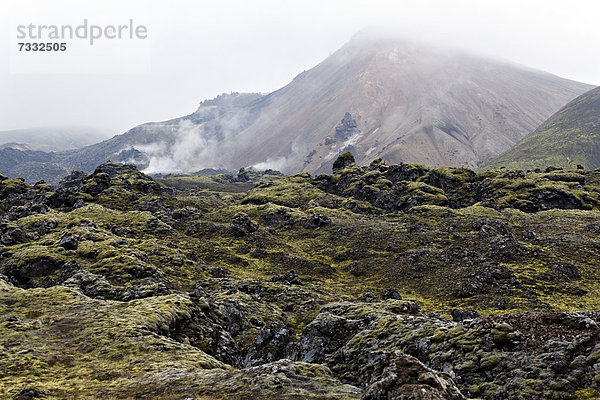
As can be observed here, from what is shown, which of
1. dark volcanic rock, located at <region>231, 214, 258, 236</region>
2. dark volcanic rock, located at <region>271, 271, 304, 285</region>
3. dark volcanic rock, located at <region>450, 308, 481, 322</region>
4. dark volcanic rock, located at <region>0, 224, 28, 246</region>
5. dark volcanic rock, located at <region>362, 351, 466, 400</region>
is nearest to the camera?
dark volcanic rock, located at <region>362, 351, 466, 400</region>

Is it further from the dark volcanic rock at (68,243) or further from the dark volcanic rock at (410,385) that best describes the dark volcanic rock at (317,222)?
the dark volcanic rock at (410,385)

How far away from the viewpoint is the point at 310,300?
50906 millimetres

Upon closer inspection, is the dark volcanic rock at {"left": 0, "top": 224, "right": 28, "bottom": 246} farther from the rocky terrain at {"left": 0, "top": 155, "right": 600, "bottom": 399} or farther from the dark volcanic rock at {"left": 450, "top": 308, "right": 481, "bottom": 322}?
the dark volcanic rock at {"left": 450, "top": 308, "right": 481, "bottom": 322}

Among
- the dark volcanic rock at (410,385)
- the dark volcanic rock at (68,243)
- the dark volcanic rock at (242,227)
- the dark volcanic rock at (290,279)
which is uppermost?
the dark volcanic rock at (410,385)

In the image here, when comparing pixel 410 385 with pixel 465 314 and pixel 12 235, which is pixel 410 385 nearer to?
pixel 465 314

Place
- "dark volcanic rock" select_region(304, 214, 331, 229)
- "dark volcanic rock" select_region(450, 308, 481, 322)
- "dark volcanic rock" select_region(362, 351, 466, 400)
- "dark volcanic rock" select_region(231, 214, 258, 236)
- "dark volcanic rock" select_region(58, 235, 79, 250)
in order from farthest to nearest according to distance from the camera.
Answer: "dark volcanic rock" select_region(304, 214, 331, 229), "dark volcanic rock" select_region(231, 214, 258, 236), "dark volcanic rock" select_region(58, 235, 79, 250), "dark volcanic rock" select_region(450, 308, 481, 322), "dark volcanic rock" select_region(362, 351, 466, 400)

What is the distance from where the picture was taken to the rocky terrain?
708 inches

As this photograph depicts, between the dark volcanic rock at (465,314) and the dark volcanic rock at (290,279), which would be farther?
the dark volcanic rock at (290,279)

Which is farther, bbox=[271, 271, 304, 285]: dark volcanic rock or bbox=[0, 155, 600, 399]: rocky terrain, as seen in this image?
bbox=[271, 271, 304, 285]: dark volcanic rock

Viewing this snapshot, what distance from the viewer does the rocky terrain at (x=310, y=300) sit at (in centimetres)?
1798

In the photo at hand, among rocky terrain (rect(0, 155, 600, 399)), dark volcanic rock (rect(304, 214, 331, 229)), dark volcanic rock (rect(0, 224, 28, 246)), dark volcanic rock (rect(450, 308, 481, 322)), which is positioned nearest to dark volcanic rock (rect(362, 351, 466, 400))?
rocky terrain (rect(0, 155, 600, 399))

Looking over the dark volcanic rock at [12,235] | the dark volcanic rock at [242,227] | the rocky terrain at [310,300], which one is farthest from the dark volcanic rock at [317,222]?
the dark volcanic rock at [12,235]

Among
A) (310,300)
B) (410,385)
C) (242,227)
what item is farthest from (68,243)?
(410,385)

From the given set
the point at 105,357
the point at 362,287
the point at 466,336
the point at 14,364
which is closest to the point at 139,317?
the point at 105,357
